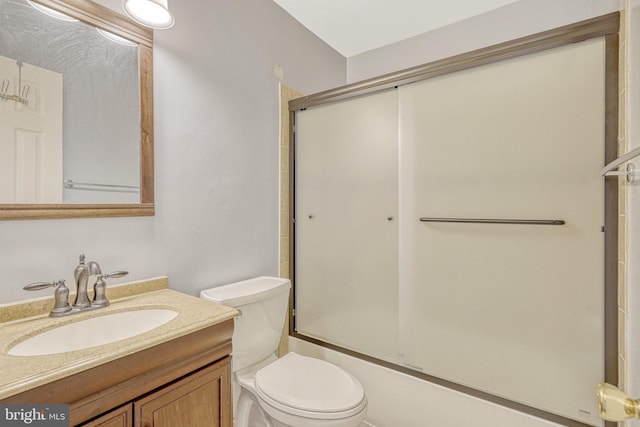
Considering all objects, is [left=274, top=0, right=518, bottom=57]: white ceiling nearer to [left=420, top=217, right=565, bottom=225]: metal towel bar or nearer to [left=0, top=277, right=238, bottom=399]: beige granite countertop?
[left=420, top=217, right=565, bottom=225]: metal towel bar

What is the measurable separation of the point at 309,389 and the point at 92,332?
2.91ft

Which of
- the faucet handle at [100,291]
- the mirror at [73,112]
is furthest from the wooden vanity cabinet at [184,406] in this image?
the mirror at [73,112]

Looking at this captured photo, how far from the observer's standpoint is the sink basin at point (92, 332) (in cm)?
90

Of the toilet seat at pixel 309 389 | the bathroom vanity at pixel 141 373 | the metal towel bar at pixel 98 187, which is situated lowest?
the toilet seat at pixel 309 389

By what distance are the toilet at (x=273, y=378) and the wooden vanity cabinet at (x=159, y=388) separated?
28cm

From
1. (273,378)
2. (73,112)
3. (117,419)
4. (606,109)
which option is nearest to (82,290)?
(117,419)

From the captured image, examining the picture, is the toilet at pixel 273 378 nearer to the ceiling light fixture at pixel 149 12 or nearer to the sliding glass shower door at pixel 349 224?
the sliding glass shower door at pixel 349 224

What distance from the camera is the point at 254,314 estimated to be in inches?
57.7

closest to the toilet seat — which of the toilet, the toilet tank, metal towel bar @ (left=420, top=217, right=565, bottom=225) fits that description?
the toilet

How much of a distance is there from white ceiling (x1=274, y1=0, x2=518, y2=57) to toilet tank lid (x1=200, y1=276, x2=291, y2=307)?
172cm

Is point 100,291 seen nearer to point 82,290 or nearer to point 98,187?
point 82,290

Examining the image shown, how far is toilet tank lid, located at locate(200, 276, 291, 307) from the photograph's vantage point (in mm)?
1387

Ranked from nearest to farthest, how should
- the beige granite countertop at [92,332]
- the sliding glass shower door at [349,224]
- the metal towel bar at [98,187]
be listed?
the beige granite countertop at [92,332] < the metal towel bar at [98,187] < the sliding glass shower door at [349,224]

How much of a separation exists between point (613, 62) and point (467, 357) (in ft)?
4.29
